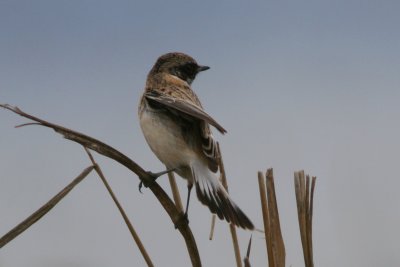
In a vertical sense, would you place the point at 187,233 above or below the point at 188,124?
below

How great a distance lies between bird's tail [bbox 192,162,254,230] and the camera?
332 centimetres

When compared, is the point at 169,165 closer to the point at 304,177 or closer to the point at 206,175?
the point at 206,175

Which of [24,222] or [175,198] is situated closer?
[24,222]

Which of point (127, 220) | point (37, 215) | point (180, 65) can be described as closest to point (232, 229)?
point (127, 220)

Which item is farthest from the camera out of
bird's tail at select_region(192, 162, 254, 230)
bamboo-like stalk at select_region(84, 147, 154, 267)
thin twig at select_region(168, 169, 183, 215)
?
bird's tail at select_region(192, 162, 254, 230)

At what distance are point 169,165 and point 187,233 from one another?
1.36 m

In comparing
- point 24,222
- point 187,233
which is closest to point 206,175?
point 187,233

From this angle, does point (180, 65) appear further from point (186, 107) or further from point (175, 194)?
point (175, 194)

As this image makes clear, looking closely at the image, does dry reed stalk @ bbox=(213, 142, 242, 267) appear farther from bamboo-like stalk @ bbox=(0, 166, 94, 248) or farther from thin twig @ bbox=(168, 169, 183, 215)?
bamboo-like stalk @ bbox=(0, 166, 94, 248)

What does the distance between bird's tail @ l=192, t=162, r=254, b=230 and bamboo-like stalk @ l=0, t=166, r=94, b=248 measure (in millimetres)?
977

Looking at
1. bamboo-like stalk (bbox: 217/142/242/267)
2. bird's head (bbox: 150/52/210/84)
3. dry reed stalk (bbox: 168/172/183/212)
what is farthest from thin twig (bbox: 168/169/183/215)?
bird's head (bbox: 150/52/210/84)

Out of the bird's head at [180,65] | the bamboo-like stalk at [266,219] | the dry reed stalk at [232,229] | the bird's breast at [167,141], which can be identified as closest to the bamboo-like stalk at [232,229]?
the dry reed stalk at [232,229]

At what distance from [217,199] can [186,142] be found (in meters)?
0.52

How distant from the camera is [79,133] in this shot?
8.27 ft
